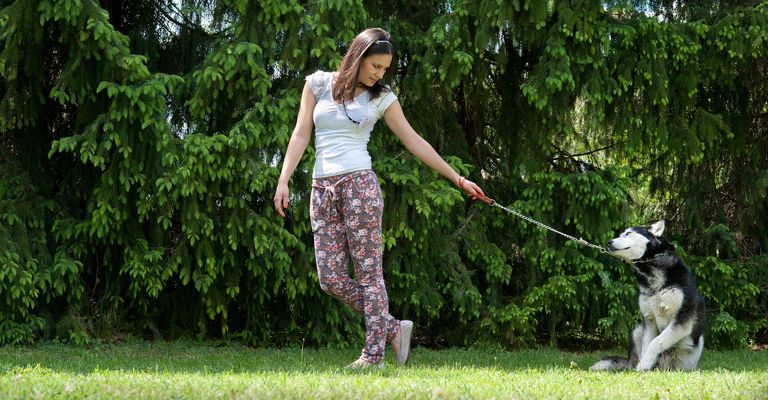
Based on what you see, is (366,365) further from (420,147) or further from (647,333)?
(647,333)

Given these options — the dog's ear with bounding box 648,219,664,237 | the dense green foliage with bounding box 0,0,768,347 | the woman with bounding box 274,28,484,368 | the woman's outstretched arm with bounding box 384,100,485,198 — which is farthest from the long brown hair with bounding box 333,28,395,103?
the dog's ear with bounding box 648,219,664,237

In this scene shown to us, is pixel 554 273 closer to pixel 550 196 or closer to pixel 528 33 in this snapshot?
pixel 550 196

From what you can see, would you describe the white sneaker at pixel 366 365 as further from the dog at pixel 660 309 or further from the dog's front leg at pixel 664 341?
the dog's front leg at pixel 664 341

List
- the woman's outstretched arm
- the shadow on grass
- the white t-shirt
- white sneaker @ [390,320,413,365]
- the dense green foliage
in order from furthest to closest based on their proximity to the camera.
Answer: the dense green foliage < the shadow on grass < white sneaker @ [390,320,413,365] < the woman's outstretched arm < the white t-shirt

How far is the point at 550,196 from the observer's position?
8.54 m

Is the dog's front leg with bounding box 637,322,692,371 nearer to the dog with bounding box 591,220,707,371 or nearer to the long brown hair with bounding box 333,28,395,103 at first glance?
the dog with bounding box 591,220,707,371

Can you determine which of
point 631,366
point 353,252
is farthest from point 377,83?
point 631,366

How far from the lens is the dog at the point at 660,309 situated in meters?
6.11

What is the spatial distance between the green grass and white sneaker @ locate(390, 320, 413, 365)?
0.13m

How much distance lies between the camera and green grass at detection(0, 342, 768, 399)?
411 centimetres

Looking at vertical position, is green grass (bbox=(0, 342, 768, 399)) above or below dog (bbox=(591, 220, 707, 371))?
below

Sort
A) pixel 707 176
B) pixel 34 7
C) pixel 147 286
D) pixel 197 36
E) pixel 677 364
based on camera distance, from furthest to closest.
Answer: pixel 707 176, pixel 197 36, pixel 147 286, pixel 34 7, pixel 677 364

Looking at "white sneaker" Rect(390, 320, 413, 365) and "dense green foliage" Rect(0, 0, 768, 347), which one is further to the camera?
"dense green foliage" Rect(0, 0, 768, 347)

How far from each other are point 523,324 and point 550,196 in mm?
1232
